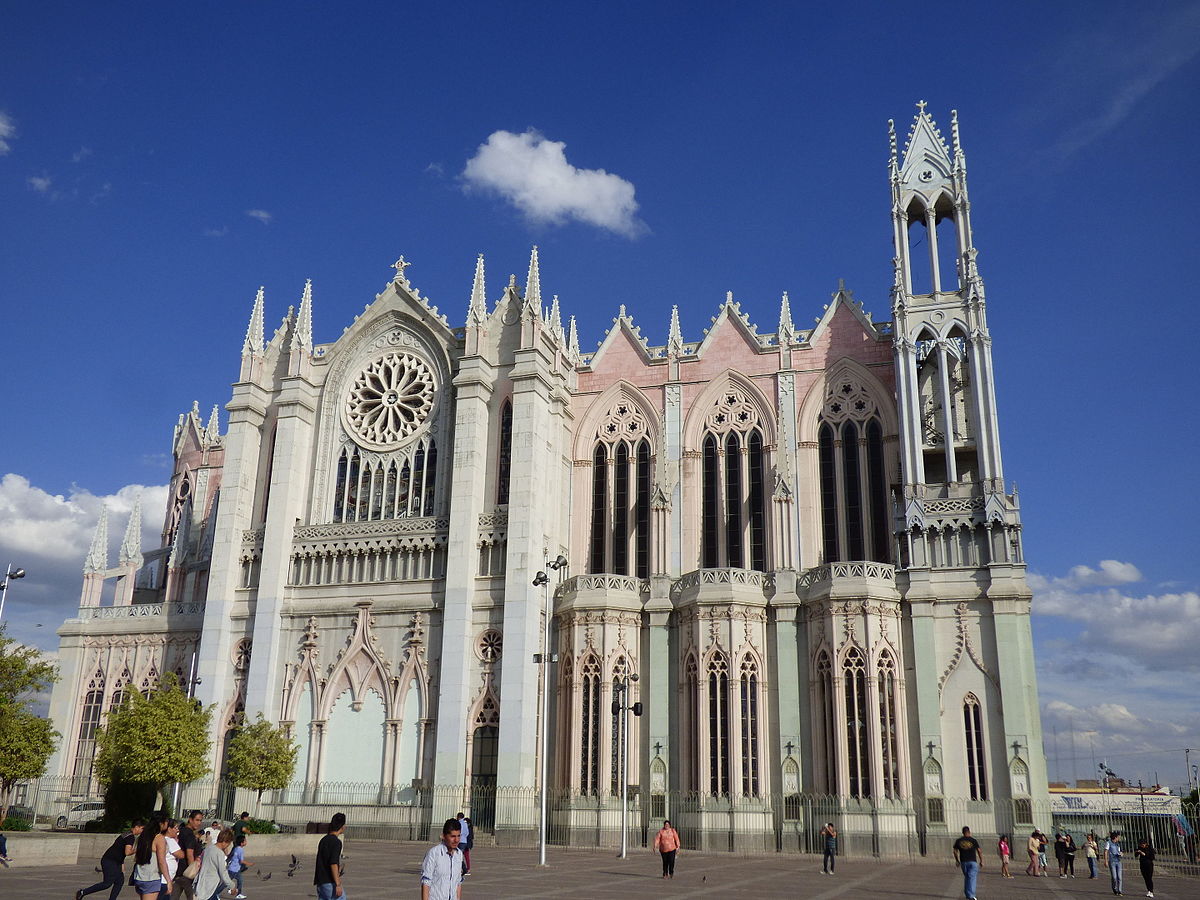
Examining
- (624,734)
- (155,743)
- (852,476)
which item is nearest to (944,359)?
(852,476)

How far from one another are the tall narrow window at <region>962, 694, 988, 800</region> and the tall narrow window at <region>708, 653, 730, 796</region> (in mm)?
7975

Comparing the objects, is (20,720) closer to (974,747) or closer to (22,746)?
(22,746)

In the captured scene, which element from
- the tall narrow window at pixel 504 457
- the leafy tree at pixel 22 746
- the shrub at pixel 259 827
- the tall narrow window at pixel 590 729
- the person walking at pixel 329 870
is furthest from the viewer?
the tall narrow window at pixel 504 457

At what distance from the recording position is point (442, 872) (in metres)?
11.4

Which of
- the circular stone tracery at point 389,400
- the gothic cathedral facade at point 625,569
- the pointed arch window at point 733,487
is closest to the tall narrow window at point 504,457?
the gothic cathedral facade at point 625,569

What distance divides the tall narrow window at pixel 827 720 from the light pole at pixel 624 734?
6325 mm

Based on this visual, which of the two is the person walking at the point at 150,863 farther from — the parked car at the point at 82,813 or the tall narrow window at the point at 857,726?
the parked car at the point at 82,813

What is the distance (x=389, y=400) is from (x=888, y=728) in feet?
81.8

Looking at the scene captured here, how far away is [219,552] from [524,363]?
15.4m

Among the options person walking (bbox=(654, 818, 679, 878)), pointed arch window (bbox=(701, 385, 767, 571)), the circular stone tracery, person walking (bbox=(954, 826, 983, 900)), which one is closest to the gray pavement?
person walking (bbox=(654, 818, 679, 878))

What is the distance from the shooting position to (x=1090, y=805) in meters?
85.3

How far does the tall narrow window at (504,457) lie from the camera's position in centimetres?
4350

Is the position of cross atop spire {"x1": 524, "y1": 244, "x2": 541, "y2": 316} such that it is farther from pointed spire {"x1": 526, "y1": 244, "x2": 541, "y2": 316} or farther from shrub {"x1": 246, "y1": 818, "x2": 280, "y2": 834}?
shrub {"x1": 246, "y1": 818, "x2": 280, "y2": 834}

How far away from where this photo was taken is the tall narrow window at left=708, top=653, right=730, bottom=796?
120 feet
